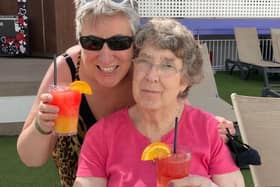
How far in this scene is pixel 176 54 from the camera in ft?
5.65

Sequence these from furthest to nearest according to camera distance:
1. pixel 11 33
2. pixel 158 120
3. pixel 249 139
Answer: pixel 11 33 → pixel 249 139 → pixel 158 120

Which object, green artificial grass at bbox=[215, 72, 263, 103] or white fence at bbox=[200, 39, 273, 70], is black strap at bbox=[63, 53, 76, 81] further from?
white fence at bbox=[200, 39, 273, 70]

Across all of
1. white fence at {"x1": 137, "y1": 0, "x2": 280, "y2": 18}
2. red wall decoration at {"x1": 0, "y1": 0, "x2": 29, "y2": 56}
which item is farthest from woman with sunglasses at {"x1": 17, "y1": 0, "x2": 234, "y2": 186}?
white fence at {"x1": 137, "y1": 0, "x2": 280, "y2": 18}

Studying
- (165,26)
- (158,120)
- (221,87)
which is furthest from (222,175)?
(221,87)

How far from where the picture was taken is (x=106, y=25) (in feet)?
5.51

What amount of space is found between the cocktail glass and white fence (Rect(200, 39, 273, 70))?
9.10m

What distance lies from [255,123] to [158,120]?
930mm

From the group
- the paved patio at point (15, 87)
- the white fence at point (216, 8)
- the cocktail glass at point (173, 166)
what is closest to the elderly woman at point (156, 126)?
the cocktail glass at point (173, 166)

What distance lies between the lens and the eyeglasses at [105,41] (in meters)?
1.68

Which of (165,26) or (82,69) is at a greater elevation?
(165,26)

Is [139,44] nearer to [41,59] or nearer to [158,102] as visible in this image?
[158,102]

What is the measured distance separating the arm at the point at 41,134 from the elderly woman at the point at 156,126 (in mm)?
154

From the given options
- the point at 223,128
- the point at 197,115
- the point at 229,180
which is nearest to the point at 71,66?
the point at 197,115

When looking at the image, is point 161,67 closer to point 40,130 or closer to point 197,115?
point 197,115
